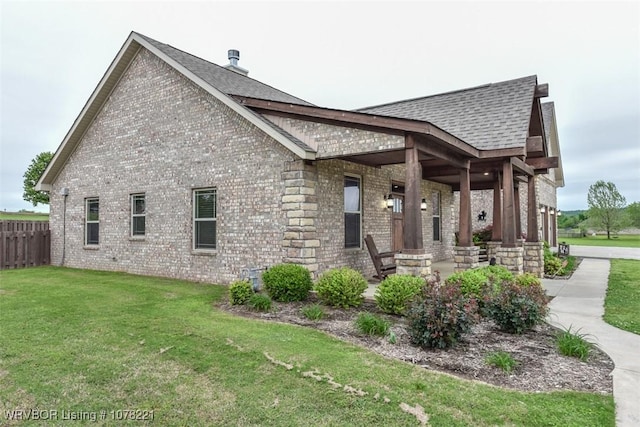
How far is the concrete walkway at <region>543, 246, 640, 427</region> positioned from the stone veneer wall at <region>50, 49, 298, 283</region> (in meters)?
5.57

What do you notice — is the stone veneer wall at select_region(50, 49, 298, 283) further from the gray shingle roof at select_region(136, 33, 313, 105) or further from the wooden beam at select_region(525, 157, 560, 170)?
the wooden beam at select_region(525, 157, 560, 170)

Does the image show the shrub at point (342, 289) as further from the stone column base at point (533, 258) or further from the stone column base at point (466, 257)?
the stone column base at point (533, 258)

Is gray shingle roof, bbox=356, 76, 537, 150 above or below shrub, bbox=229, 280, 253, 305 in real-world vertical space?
above

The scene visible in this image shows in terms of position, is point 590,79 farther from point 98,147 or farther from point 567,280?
point 98,147

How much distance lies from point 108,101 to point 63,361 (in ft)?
33.6

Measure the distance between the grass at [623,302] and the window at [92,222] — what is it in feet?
44.3

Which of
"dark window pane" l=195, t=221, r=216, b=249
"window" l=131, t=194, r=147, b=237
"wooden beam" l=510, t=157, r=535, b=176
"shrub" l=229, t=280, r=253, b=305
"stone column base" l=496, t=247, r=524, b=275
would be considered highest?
"wooden beam" l=510, t=157, r=535, b=176

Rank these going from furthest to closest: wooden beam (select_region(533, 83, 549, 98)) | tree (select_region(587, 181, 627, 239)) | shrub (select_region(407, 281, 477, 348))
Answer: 1. tree (select_region(587, 181, 627, 239))
2. wooden beam (select_region(533, 83, 549, 98))
3. shrub (select_region(407, 281, 477, 348))

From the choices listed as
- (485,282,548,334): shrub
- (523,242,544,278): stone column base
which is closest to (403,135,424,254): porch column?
(485,282,548,334): shrub

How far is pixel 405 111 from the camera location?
1269 cm

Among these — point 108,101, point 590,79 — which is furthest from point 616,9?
point 108,101

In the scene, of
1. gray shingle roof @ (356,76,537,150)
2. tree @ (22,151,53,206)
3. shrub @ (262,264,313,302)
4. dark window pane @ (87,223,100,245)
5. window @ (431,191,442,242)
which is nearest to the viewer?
shrub @ (262,264,313,302)

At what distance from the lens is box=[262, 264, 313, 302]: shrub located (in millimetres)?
7336

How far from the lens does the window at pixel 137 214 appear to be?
11.2 metres
